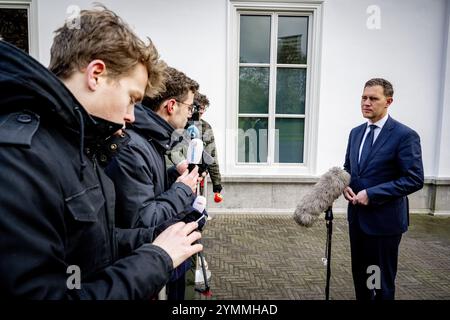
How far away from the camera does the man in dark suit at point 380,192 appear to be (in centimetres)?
288

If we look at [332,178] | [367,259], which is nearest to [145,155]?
[332,178]

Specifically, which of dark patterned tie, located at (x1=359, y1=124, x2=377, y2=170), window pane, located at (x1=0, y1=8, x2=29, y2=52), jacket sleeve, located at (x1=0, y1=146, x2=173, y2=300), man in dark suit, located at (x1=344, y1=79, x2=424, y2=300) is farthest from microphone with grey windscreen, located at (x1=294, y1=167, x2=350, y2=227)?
window pane, located at (x1=0, y1=8, x2=29, y2=52)

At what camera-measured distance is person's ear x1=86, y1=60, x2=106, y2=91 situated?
112 cm

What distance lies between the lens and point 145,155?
6.18 ft

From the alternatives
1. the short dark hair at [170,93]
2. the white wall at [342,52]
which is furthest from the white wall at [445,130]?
the short dark hair at [170,93]

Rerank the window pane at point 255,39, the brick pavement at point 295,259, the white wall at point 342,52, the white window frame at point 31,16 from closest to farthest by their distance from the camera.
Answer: the brick pavement at point 295,259 < the white window frame at point 31,16 < the white wall at point 342,52 < the window pane at point 255,39

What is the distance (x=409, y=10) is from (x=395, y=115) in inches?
80.1

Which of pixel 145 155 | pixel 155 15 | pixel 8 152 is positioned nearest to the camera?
pixel 8 152

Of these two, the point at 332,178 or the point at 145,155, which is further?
the point at 332,178

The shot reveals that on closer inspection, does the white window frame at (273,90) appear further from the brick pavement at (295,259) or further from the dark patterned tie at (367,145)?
the dark patterned tie at (367,145)

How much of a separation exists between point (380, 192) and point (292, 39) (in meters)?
4.79

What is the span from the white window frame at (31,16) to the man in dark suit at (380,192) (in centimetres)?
613

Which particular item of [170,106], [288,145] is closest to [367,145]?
[170,106]
